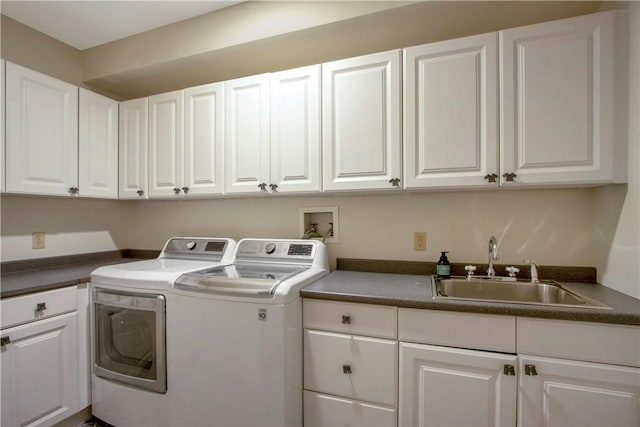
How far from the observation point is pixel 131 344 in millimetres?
1664

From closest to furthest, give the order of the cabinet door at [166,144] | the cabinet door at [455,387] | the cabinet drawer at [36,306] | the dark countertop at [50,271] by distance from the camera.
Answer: the cabinet door at [455,387], the cabinet drawer at [36,306], the dark countertop at [50,271], the cabinet door at [166,144]

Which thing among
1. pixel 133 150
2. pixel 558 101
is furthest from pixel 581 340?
pixel 133 150

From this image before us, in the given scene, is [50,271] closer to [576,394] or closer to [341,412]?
[341,412]

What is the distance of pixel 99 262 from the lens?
2350 mm

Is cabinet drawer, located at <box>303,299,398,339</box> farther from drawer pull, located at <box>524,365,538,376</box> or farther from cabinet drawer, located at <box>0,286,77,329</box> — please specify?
cabinet drawer, located at <box>0,286,77,329</box>

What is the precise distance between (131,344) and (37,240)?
42.2 inches

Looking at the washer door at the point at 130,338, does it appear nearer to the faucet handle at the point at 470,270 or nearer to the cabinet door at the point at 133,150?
the cabinet door at the point at 133,150

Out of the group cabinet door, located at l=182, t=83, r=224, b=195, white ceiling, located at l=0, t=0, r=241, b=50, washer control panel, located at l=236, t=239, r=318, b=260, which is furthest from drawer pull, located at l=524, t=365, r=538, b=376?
white ceiling, located at l=0, t=0, r=241, b=50

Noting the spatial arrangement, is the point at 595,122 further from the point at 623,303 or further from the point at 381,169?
the point at 381,169

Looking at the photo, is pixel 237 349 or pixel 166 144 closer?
pixel 237 349

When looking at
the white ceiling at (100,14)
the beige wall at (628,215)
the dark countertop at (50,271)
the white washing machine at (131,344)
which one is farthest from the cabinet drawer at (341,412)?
the white ceiling at (100,14)

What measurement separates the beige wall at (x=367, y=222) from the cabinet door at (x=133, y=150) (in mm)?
351

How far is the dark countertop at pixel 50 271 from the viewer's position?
5.02 ft

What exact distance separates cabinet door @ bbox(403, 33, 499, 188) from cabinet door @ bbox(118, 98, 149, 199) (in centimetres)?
181
